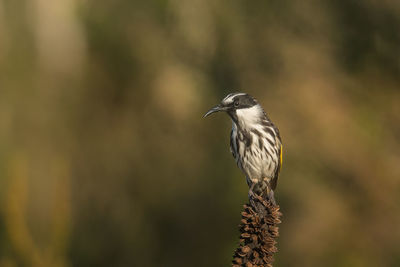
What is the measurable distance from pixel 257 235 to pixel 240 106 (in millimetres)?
1581

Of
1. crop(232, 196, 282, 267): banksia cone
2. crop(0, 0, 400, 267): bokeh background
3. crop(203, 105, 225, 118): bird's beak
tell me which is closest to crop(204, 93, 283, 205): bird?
crop(203, 105, 225, 118): bird's beak

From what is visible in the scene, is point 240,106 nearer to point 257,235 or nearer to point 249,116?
point 249,116

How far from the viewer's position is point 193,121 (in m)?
6.91

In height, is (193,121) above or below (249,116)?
above

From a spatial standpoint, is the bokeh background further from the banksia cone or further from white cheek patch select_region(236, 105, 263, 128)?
the banksia cone

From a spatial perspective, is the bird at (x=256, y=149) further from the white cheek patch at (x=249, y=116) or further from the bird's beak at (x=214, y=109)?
the bird's beak at (x=214, y=109)

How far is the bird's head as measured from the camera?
4230 mm

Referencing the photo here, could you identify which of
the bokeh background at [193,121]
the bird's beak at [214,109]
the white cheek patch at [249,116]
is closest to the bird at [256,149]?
the white cheek patch at [249,116]

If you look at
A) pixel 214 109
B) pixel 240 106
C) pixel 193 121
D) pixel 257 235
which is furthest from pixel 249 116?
pixel 193 121

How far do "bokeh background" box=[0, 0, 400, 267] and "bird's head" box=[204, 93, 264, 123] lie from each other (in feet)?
6.37

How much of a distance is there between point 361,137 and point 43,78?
116 inches

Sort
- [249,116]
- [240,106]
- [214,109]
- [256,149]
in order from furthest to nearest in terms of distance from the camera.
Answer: [256,149] → [249,116] → [240,106] → [214,109]

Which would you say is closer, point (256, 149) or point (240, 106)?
point (240, 106)

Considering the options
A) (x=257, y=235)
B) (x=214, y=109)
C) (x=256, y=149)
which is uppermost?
(x=256, y=149)
